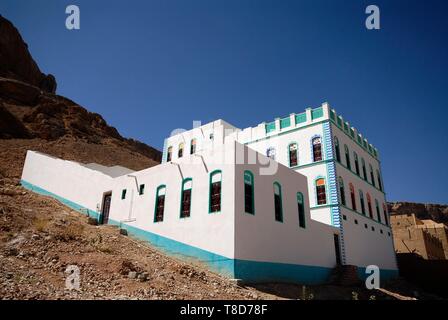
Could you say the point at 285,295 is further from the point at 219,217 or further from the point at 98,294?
the point at 98,294

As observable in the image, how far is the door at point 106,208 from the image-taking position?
19075mm

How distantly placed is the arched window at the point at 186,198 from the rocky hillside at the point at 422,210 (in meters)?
59.1

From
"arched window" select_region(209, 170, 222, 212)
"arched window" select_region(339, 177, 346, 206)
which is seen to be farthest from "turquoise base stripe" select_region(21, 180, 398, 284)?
"arched window" select_region(339, 177, 346, 206)

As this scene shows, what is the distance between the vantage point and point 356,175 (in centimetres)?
2367

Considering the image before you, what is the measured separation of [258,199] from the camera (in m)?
13.4

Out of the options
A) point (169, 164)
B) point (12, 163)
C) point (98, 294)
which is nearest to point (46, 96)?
point (12, 163)

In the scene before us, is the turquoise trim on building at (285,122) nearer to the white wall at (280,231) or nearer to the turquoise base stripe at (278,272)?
the white wall at (280,231)

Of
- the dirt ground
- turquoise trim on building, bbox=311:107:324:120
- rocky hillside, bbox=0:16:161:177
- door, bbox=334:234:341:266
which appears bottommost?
the dirt ground

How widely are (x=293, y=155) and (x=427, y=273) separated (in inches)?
576

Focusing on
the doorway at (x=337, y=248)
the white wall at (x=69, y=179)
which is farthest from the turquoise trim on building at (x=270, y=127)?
the white wall at (x=69, y=179)

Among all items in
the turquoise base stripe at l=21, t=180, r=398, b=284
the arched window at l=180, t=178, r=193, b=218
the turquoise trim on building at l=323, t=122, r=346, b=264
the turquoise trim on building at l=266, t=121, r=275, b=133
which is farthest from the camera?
the turquoise trim on building at l=266, t=121, r=275, b=133

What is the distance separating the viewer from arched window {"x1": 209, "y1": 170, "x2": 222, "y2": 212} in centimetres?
1278

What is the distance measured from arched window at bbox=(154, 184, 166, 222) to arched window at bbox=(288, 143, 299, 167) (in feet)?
33.0

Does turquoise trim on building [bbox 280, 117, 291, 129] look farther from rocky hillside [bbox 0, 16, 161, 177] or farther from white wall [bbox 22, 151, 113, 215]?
rocky hillside [bbox 0, 16, 161, 177]
